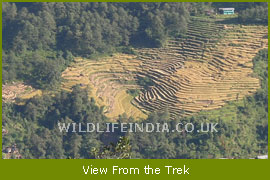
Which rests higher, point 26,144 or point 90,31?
point 90,31

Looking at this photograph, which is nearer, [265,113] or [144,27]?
[265,113]

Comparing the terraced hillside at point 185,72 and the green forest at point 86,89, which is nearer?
the green forest at point 86,89

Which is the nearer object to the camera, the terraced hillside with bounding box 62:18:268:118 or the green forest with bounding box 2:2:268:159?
the green forest with bounding box 2:2:268:159

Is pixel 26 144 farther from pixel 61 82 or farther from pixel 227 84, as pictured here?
pixel 227 84

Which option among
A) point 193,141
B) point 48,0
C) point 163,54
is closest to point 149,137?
point 193,141
